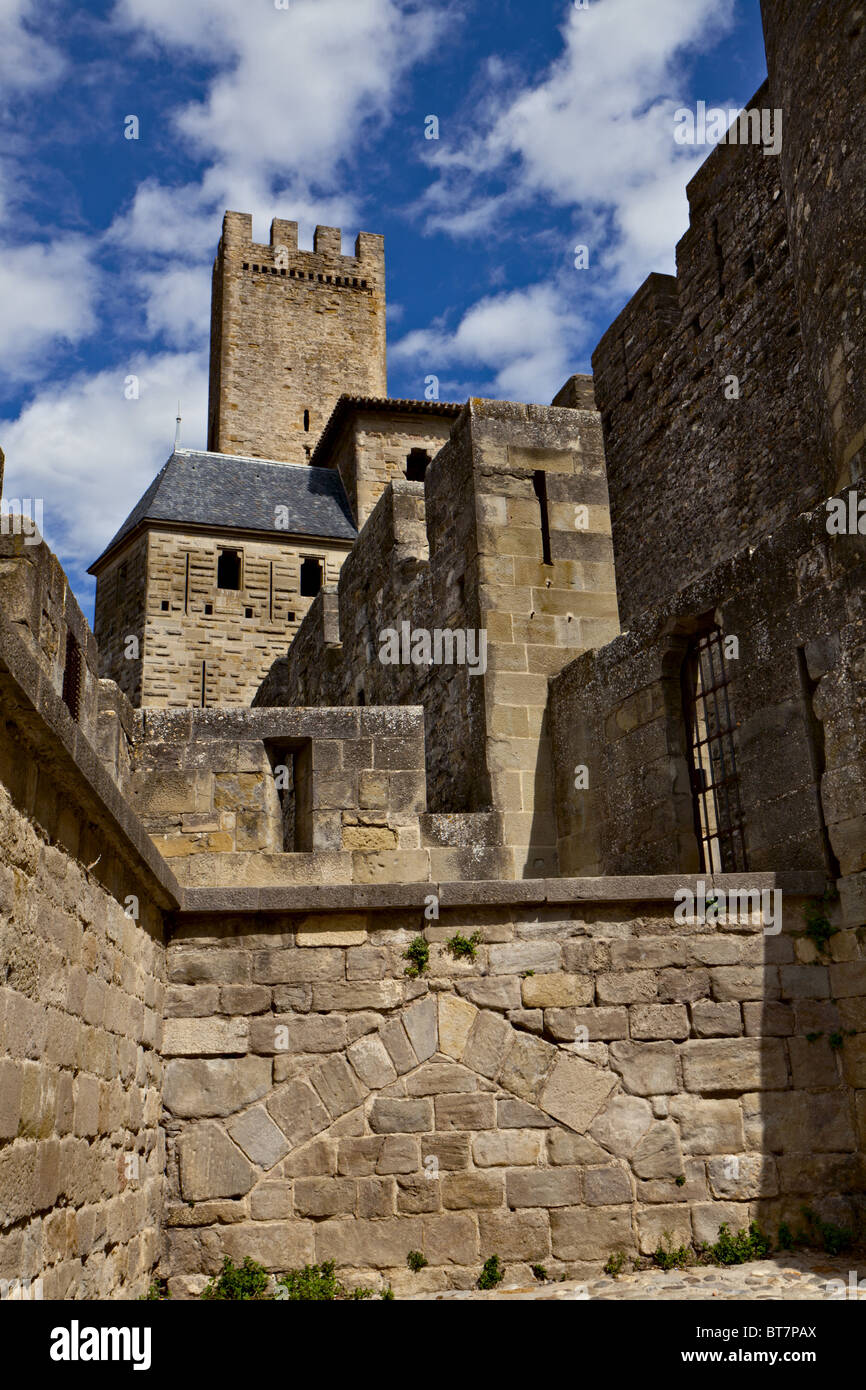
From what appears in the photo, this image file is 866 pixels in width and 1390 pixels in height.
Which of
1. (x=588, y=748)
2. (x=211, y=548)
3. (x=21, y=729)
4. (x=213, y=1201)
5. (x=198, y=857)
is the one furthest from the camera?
(x=211, y=548)

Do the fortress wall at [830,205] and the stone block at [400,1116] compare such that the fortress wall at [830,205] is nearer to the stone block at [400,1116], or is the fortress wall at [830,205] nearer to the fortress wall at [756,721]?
the fortress wall at [756,721]

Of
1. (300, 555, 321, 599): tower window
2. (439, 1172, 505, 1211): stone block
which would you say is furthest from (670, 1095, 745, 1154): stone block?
(300, 555, 321, 599): tower window

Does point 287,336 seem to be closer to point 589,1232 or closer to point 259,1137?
point 259,1137

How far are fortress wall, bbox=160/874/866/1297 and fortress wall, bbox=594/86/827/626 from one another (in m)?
5.58

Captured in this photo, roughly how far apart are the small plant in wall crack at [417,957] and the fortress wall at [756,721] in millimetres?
1513

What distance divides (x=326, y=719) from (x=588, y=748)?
62.7 inches

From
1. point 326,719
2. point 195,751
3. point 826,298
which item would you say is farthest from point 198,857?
point 826,298

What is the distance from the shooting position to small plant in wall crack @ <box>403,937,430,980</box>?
541 centimetres

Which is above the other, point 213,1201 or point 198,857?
point 198,857

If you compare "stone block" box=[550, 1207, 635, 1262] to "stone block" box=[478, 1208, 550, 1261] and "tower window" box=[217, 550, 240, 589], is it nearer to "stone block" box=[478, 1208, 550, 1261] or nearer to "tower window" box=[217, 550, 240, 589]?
"stone block" box=[478, 1208, 550, 1261]

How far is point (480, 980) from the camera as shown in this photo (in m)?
5.43

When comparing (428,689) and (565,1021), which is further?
(428,689)

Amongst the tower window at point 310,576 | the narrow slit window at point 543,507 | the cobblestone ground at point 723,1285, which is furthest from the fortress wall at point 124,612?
the cobblestone ground at point 723,1285

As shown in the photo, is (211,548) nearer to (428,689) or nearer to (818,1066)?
(428,689)
